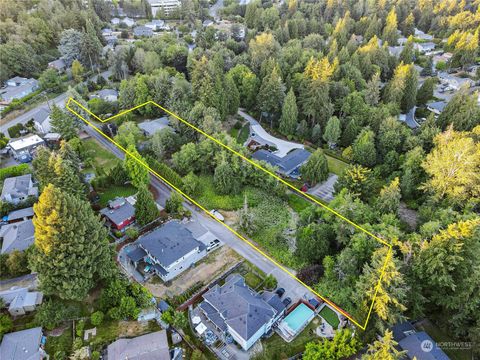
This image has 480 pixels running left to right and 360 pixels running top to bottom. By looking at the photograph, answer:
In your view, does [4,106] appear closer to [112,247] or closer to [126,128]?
[126,128]

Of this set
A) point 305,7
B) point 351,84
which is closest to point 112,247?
point 351,84

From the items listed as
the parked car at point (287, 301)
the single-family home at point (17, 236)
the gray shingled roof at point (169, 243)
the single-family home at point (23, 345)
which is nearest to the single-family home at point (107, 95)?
the single-family home at point (17, 236)

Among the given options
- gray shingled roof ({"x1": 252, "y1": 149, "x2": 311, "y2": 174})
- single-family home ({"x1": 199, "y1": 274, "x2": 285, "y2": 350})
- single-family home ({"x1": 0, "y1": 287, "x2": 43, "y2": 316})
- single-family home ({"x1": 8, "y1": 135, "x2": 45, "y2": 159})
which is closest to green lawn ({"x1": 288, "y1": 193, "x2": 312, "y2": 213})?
gray shingled roof ({"x1": 252, "y1": 149, "x2": 311, "y2": 174})

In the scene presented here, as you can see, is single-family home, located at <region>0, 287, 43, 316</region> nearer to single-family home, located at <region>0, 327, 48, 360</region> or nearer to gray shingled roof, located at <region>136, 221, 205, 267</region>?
single-family home, located at <region>0, 327, 48, 360</region>

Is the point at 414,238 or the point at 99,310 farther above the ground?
the point at 414,238

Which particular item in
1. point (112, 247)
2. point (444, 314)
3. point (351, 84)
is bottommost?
point (444, 314)

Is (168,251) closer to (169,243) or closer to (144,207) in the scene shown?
(169,243)

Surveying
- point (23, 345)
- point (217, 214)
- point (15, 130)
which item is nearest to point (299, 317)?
point (217, 214)
